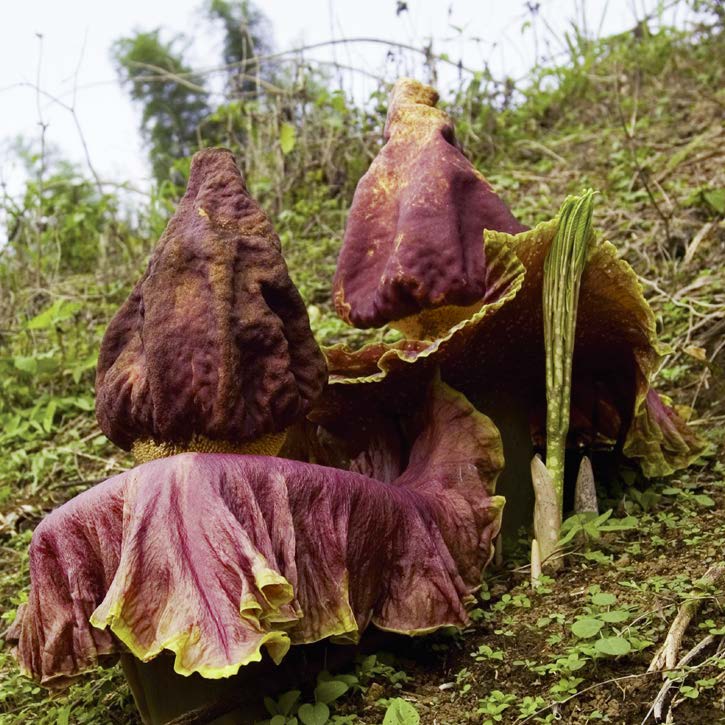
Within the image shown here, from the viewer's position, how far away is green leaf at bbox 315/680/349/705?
1811 mm

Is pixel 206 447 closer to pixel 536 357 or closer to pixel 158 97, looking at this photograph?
pixel 536 357

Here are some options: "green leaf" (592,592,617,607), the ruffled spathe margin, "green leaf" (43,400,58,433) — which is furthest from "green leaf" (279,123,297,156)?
"green leaf" (592,592,617,607)

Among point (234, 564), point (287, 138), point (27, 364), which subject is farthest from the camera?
point (287, 138)

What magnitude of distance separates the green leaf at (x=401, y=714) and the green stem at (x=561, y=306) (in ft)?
2.51

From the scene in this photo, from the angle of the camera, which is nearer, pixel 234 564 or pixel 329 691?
pixel 234 564

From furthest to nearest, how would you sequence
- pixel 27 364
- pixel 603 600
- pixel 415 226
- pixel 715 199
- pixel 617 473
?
pixel 27 364
pixel 715 199
pixel 617 473
pixel 415 226
pixel 603 600

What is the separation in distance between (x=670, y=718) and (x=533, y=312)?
1.09 meters

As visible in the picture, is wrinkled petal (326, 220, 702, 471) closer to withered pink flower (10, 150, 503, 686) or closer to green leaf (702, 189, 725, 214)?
withered pink flower (10, 150, 503, 686)

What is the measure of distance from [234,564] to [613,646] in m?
0.73

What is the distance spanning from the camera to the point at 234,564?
1619mm

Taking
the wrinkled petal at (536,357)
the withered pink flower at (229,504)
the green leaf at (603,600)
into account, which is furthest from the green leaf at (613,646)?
the wrinkled petal at (536,357)

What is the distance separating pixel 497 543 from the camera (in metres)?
2.28

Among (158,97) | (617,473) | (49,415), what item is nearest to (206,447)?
(617,473)

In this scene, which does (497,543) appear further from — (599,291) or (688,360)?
(688,360)
